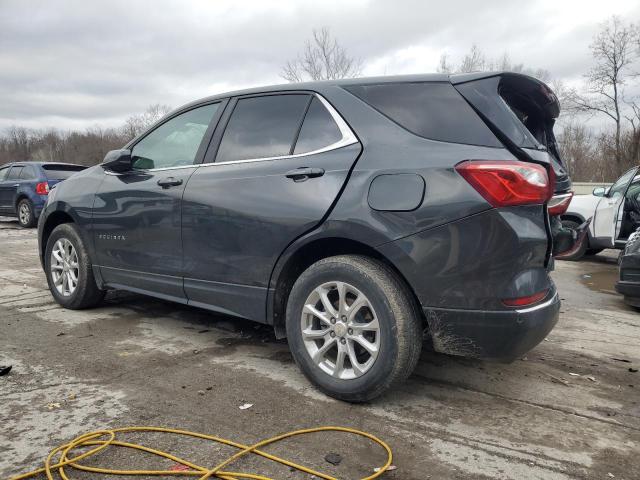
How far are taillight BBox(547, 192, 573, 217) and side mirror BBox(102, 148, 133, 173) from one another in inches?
121

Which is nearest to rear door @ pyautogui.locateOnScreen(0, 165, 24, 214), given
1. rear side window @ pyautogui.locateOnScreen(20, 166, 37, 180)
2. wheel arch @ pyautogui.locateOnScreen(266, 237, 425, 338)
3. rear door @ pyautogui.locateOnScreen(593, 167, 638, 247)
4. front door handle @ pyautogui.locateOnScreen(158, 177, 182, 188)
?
rear side window @ pyautogui.locateOnScreen(20, 166, 37, 180)

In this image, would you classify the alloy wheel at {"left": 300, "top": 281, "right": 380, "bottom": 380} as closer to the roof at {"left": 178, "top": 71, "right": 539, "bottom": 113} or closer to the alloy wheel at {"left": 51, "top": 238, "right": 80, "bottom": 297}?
the roof at {"left": 178, "top": 71, "right": 539, "bottom": 113}

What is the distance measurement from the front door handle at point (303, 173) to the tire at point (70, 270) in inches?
94.1

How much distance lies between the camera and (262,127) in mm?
3357

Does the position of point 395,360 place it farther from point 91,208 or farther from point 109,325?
point 91,208

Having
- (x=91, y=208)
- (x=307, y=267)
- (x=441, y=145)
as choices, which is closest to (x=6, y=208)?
(x=91, y=208)

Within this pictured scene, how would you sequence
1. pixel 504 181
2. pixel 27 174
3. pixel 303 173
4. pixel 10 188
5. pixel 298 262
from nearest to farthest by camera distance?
1. pixel 504 181
2. pixel 303 173
3. pixel 298 262
4. pixel 27 174
5. pixel 10 188

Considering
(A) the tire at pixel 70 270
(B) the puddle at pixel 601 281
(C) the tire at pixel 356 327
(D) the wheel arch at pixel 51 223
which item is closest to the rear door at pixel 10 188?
(D) the wheel arch at pixel 51 223

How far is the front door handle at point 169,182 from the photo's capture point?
3598 mm

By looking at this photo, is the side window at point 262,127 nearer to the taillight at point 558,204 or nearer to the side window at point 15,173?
the taillight at point 558,204

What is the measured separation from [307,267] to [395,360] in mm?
856

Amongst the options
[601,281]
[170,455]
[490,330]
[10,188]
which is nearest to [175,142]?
[170,455]

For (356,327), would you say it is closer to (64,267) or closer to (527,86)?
(527,86)

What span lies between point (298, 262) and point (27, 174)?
39.1 ft
